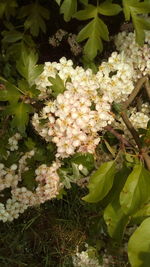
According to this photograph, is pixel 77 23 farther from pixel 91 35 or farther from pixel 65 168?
pixel 65 168

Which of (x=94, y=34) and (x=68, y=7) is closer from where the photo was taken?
(x=68, y=7)

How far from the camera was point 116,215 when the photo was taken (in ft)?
5.92

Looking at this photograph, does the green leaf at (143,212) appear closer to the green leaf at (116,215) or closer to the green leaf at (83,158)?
the green leaf at (116,215)

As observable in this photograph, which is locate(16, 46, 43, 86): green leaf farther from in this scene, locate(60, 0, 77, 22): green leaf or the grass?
the grass

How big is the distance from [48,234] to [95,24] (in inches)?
71.4

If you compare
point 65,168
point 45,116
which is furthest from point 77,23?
point 45,116

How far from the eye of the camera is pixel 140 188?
5.37 ft

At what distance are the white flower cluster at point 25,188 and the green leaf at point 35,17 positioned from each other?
0.89 meters

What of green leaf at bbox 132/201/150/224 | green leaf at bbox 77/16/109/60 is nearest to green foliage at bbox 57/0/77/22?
green leaf at bbox 77/16/109/60

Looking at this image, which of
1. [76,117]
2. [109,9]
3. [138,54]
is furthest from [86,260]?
[76,117]

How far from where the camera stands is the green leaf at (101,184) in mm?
1694

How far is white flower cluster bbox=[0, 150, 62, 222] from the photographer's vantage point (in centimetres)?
215

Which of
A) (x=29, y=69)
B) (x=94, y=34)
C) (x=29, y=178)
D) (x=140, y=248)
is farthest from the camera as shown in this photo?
(x=94, y=34)

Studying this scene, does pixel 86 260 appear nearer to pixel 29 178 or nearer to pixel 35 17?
pixel 29 178
